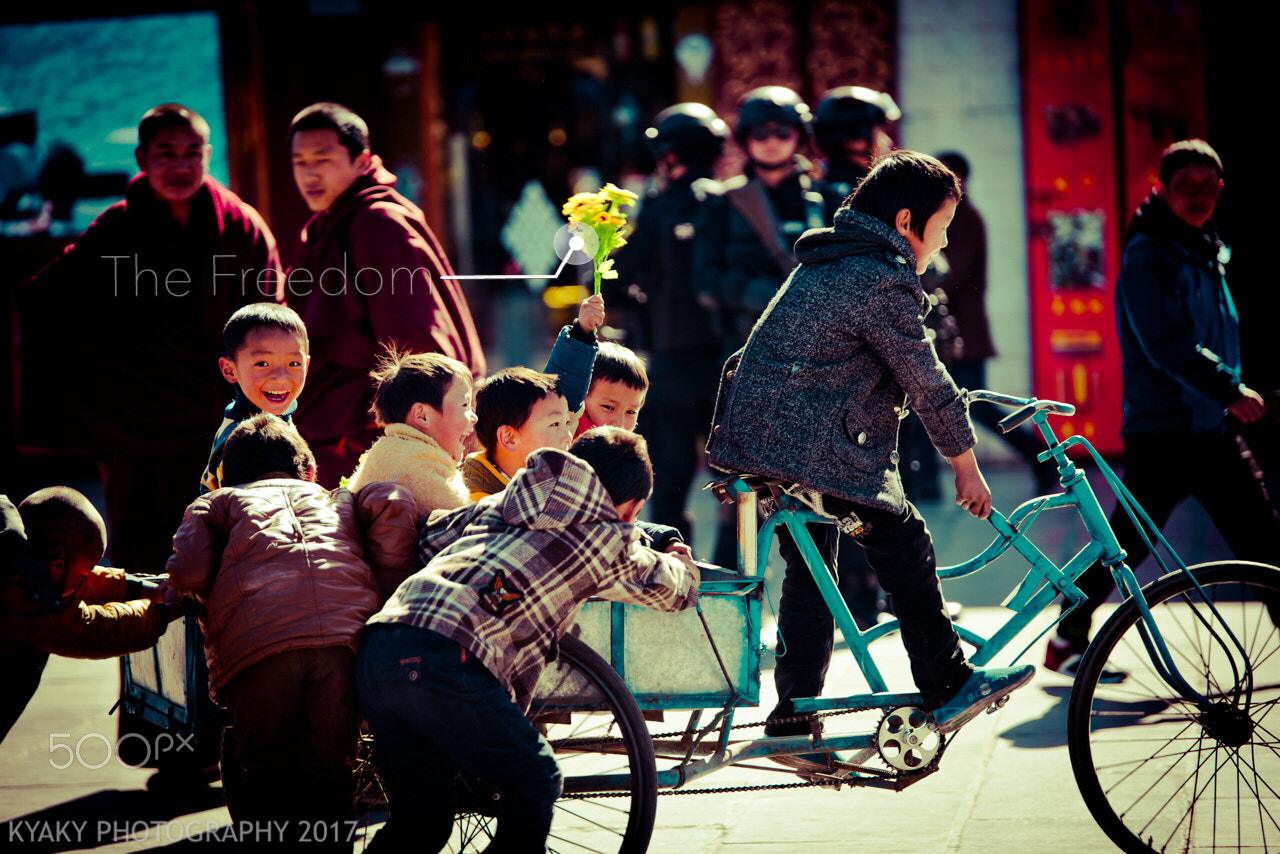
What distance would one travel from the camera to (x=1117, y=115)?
29.6 ft

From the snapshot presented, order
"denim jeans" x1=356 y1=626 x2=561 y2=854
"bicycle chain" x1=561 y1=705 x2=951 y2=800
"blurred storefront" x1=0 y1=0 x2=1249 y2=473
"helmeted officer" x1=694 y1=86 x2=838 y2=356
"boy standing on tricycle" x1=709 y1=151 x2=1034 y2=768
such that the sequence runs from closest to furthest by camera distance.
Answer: "denim jeans" x1=356 y1=626 x2=561 y2=854 → "bicycle chain" x1=561 y1=705 x2=951 y2=800 → "boy standing on tricycle" x1=709 y1=151 x2=1034 y2=768 → "helmeted officer" x1=694 y1=86 x2=838 y2=356 → "blurred storefront" x1=0 y1=0 x2=1249 y2=473

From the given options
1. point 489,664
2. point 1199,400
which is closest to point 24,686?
point 489,664

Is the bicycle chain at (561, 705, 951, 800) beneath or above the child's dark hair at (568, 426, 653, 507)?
beneath

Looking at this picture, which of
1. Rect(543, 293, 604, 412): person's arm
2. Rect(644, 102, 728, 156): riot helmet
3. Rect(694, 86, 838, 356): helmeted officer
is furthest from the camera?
Rect(644, 102, 728, 156): riot helmet

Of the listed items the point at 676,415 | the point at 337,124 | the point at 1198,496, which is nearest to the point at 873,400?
the point at 1198,496

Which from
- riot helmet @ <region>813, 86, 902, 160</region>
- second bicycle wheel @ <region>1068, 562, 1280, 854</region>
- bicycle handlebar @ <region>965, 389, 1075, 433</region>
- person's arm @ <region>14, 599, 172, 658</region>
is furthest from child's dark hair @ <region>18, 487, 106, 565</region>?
riot helmet @ <region>813, 86, 902, 160</region>

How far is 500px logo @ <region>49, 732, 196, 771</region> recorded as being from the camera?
4.13m

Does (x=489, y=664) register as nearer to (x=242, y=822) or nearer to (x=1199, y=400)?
(x=242, y=822)

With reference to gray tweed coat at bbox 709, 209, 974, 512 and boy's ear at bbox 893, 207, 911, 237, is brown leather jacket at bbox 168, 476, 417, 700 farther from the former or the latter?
boy's ear at bbox 893, 207, 911, 237

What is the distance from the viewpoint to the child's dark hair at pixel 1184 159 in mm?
4691

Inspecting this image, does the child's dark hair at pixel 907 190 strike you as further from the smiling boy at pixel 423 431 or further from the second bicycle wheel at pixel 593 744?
the second bicycle wheel at pixel 593 744

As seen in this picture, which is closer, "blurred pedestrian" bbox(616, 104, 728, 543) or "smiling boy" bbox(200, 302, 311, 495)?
"smiling boy" bbox(200, 302, 311, 495)

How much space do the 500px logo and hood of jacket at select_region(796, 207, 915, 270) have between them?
2209 millimetres

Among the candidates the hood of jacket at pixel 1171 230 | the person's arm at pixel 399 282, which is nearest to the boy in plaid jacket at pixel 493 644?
the person's arm at pixel 399 282
